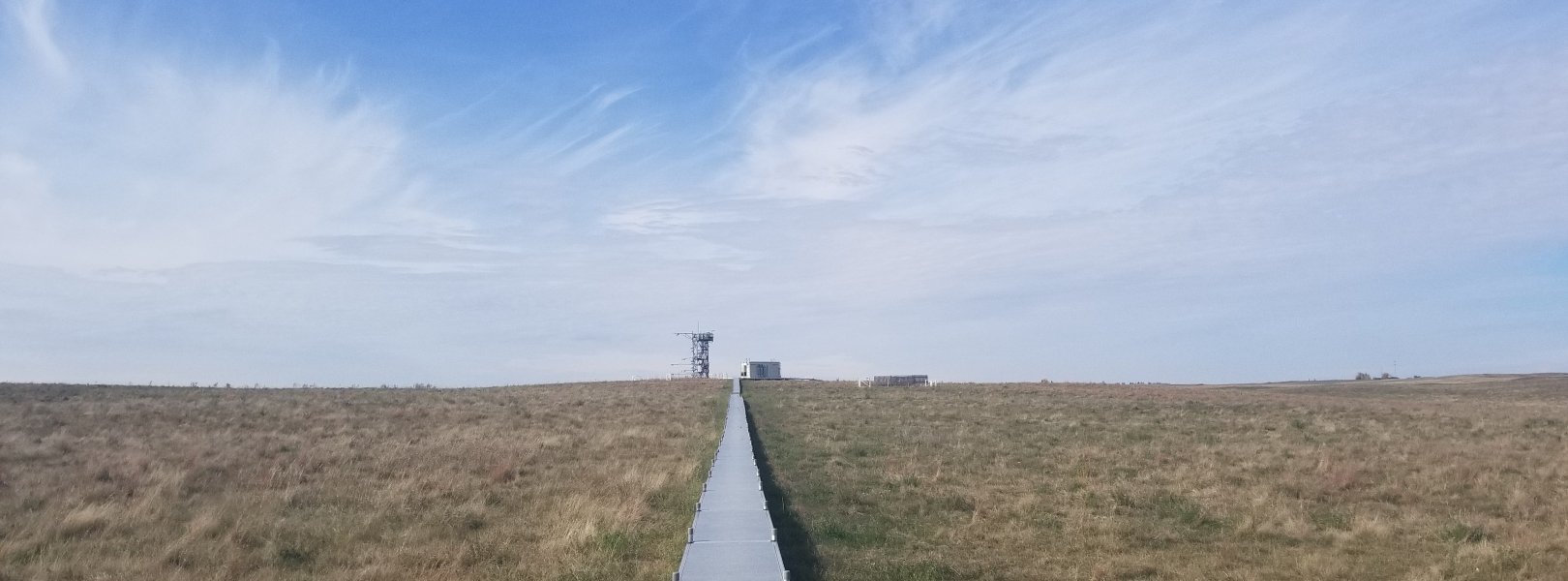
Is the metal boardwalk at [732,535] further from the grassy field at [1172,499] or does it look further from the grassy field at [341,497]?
the grassy field at [1172,499]

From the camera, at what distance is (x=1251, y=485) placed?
1791 cm

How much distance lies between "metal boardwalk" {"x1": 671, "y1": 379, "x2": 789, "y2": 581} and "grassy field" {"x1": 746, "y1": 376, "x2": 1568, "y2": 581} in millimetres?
513

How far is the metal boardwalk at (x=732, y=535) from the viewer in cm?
938

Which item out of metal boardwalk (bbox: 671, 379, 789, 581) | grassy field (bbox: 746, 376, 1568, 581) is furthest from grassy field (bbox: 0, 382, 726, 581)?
grassy field (bbox: 746, 376, 1568, 581)

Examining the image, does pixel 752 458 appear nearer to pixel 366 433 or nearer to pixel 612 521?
pixel 612 521

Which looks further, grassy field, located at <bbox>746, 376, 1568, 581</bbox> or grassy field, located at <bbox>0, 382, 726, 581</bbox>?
grassy field, located at <bbox>746, 376, 1568, 581</bbox>

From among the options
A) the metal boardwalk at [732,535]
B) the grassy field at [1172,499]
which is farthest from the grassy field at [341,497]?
the grassy field at [1172,499]

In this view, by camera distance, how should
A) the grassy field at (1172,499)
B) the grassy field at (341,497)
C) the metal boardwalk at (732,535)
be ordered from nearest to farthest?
the metal boardwalk at (732,535) < the grassy field at (341,497) < the grassy field at (1172,499)

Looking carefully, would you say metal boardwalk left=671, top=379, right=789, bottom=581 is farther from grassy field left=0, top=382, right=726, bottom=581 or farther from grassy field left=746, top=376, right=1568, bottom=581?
grassy field left=746, top=376, right=1568, bottom=581

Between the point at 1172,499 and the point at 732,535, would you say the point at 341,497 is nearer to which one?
the point at 732,535

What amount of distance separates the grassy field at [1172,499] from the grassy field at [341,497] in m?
2.51

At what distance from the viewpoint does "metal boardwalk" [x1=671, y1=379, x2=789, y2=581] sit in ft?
30.8

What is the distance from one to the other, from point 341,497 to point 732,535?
25.9 feet

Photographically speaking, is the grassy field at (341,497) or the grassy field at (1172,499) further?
the grassy field at (1172,499)
